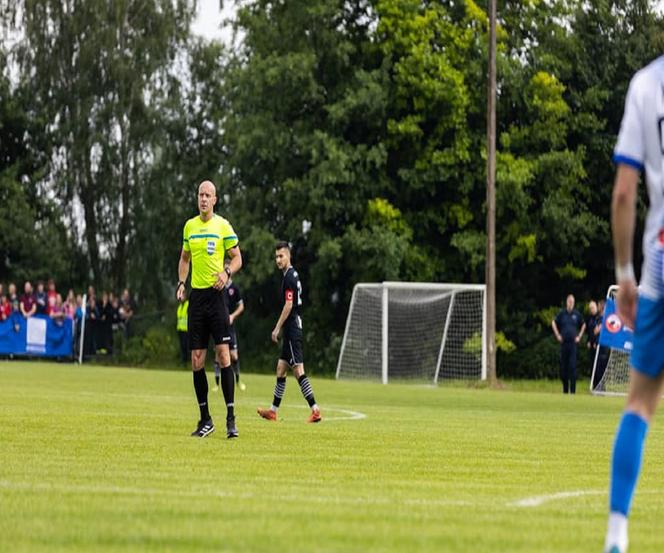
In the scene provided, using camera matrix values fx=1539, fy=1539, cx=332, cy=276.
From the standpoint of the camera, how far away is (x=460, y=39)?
159ft

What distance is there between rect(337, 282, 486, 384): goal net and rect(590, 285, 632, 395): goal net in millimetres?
4457

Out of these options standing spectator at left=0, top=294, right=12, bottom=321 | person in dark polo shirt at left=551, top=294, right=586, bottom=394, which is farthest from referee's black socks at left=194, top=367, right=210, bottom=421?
standing spectator at left=0, top=294, right=12, bottom=321

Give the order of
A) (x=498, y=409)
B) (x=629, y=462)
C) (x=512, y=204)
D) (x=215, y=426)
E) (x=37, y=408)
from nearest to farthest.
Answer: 1. (x=629, y=462)
2. (x=215, y=426)
3. (x=37, y=408)
4. (x=498, y=409)
5. (x=512, y=204)

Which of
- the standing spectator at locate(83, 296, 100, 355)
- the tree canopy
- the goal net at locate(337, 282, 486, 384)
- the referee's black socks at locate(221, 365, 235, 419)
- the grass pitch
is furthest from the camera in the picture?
the standing spectator at locate(83, 296, 100, 355)

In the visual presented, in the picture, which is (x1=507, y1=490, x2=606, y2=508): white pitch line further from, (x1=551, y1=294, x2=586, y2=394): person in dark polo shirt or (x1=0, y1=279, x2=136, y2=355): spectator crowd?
(x1=0, y1=279, x2=136, y2=355): spectator crowd

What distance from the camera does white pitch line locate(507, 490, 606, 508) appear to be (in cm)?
920

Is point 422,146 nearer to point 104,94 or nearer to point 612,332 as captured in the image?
point 104,94

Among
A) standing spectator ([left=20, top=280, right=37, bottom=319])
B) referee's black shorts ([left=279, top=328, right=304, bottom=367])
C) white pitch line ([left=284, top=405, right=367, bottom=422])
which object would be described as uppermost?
standing spectator ([left=20, top=280, right=37, bottom=319])

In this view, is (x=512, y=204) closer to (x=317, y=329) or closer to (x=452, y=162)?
(x=452, y=162)

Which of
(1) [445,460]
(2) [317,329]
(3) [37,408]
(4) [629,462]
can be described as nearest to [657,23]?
(2) [317,329]

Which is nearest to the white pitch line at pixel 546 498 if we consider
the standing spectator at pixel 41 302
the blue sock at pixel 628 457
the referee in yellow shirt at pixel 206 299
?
the blue sock at pixel 628 457

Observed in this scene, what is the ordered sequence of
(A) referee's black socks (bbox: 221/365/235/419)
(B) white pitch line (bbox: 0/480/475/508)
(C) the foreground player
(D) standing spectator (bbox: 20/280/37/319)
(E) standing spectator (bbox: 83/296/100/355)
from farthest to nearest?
(E) standing spectator (bbox: 83/296/100/355) < (D) standing spectator (bbox: 20/280/37/319) < (A) referee's black socks (bbox: 221/365/235/419) < (B) white pitch line (bbox: 0/480/475/508) < (C) the foreground player

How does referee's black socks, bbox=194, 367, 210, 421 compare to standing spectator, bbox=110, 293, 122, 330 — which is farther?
standing spectator, bbox=110, 293, 122, 330

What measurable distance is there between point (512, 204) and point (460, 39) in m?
5.78
